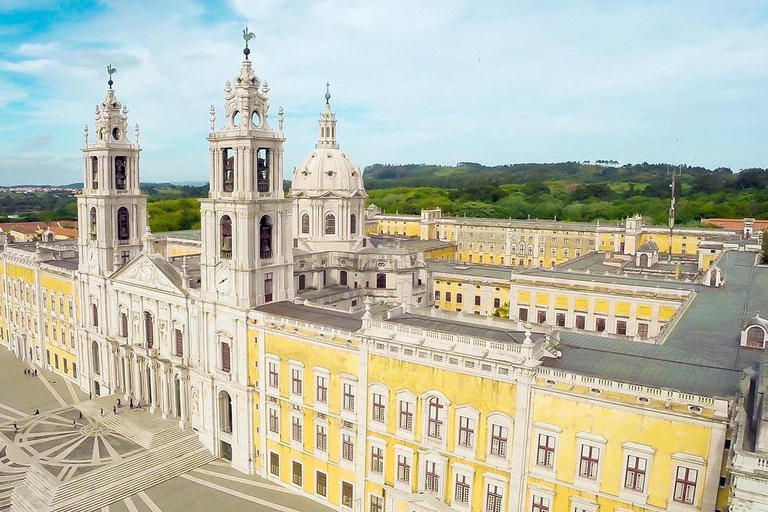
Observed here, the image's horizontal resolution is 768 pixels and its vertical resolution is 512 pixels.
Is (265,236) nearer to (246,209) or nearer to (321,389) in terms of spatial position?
(246,209)

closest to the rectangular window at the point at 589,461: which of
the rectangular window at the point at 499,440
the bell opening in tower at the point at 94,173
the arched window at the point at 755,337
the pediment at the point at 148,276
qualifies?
the rectangular window at the point at 499,440

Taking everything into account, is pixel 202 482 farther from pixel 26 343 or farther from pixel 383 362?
pixel 26 343

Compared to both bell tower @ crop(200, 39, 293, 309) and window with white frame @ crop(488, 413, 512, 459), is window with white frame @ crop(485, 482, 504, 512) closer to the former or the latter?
window with white frame @ crop(488, 413, 512, 459)

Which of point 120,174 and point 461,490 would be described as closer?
point 461,490

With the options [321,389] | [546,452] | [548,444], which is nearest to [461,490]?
[546,452]

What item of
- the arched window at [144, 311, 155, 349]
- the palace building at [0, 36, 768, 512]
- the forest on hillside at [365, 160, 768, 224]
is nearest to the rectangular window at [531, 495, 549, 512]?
the palace building at [0, 36, 768, 512]

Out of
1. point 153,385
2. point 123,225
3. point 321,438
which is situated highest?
point 123,225

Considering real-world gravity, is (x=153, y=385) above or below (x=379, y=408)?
below

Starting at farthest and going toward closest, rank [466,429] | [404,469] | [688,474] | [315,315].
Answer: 1. [315,315]
2. [404,469]
3. [466,429]
4. [688,474]
